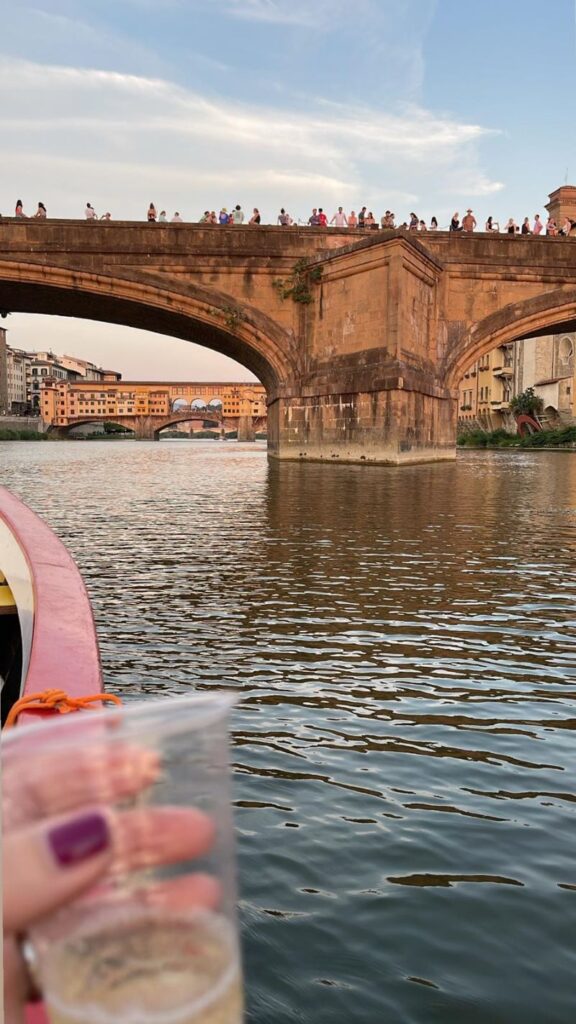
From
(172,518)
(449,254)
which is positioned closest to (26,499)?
(172,518)

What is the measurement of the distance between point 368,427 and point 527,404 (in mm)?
44852

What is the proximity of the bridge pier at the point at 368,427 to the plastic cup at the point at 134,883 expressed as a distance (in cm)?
2333

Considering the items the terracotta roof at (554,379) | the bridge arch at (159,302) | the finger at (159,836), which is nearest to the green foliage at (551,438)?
the terracotta roof at (554,379)

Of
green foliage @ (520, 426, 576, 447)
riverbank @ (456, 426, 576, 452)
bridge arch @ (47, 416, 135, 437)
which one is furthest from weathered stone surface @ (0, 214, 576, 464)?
bridge arch @ (47, 416, 135, 437)

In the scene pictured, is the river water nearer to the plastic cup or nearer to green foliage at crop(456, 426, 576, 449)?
the plastic cup

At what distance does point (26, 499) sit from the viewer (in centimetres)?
1377

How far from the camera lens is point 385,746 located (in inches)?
134

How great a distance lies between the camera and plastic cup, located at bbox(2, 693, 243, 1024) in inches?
29.5

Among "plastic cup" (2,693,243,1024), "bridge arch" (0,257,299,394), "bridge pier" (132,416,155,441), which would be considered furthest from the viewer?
"bridge pier" (132,416,155,441)

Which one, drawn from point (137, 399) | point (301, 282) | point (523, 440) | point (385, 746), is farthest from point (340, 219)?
point (137, 399)

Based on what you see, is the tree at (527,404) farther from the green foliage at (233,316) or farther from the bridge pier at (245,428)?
the bridge pier at (245,428)

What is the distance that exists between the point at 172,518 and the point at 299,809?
8.56 meters

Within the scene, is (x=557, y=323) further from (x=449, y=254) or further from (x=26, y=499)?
(x=26, y=499)

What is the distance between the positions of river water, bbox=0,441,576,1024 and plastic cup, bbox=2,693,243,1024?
49.2 inches
